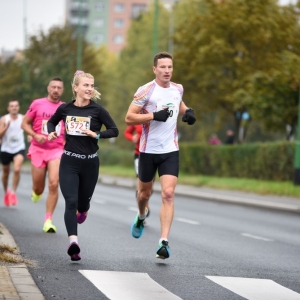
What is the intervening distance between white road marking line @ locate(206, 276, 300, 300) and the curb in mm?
1668

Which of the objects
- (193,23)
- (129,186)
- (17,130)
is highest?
(193,23)

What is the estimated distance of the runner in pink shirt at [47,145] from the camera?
43.6ft

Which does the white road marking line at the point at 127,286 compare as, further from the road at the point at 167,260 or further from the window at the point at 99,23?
the window at the point at 99,23

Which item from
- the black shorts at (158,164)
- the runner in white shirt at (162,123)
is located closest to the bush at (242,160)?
the black shorts at (158,164)

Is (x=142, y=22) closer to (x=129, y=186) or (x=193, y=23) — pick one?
(x=193, y=23)

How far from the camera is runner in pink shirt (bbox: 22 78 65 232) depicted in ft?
43.6

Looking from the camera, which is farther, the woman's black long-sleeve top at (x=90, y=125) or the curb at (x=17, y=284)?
the woman's black long-sleeve top at (x=90, y=125)

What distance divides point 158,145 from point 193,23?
111 feet

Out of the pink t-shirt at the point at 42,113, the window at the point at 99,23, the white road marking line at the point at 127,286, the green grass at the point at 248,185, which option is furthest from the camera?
the window at the point at 99,23

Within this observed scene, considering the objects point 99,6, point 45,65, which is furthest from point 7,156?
point 99,6

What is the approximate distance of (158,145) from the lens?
35.1ft

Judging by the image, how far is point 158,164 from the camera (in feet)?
35.6

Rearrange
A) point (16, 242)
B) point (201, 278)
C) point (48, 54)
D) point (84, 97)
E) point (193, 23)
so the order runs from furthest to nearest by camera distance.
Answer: point (48, 54) < point (193, 23) < point (16, 242) < point (84, 97) < point (201, 278)

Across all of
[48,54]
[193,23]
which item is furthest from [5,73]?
[193,23]
